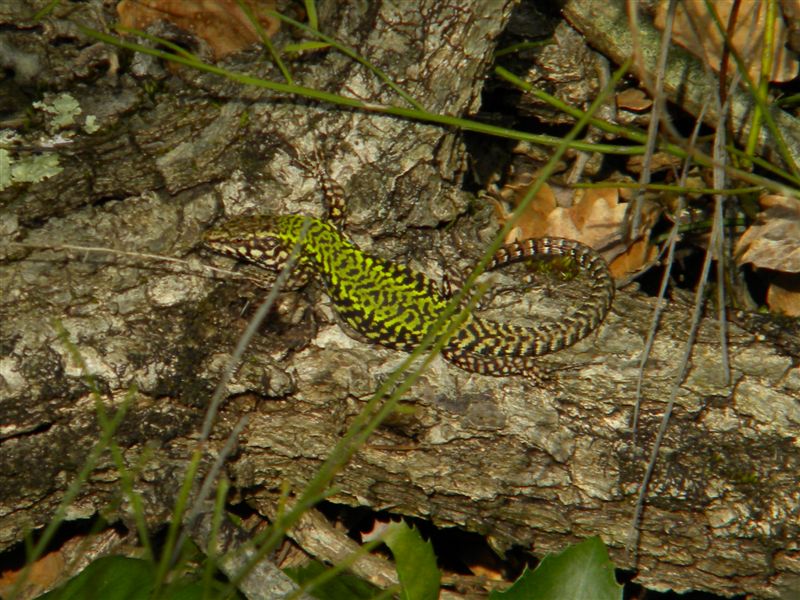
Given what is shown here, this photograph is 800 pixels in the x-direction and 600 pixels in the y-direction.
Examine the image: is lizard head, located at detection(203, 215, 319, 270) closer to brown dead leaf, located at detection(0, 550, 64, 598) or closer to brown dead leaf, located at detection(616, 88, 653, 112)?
brown dead leaf, located at detection(0, 550, 64, 598)

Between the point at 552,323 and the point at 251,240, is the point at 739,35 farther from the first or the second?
the point at 251,240

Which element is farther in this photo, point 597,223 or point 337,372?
point 597,223

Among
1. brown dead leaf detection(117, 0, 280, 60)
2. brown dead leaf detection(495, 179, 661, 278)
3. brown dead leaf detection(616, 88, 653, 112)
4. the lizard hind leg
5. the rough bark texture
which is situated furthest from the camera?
brown dead leaf detection(616, 88, 653, 112)

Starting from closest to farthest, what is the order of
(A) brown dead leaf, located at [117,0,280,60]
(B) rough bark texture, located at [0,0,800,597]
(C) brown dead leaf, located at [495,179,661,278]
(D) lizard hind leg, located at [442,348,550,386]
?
(B) rough bark texture, located at [0,0,800,597], (D) lizard hind leg, located at [442,348,550,386], (A) brown dead leaf, located at [117,0,280,60], (C) brown dead leaf, located at [495,179,661,278]

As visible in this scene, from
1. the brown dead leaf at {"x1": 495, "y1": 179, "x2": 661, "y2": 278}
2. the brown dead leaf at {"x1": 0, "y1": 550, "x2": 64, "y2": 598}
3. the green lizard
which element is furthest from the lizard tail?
the brown dead leaf at {"x1": 0, "y1": 550, "x2": 64, "y2": 598}

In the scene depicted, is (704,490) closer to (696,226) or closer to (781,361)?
(781,361)

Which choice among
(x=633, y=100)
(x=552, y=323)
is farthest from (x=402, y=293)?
(x=633, y=100)
